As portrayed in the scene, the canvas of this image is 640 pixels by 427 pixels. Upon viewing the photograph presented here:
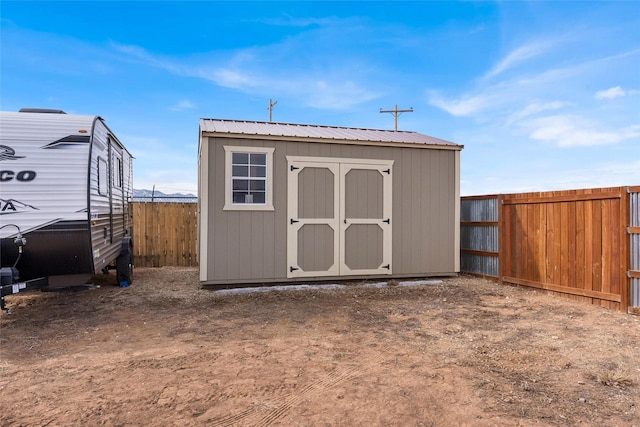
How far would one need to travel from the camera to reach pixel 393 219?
8.04 metres

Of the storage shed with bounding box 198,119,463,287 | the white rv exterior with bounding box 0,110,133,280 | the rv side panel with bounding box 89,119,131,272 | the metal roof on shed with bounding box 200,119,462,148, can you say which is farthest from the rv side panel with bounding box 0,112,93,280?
the metal roof on shed with bounding box 200,119,462,148

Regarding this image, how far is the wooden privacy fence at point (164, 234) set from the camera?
34.3 ft

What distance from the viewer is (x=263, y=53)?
1041 cm

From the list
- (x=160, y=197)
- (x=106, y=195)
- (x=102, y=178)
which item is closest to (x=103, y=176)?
(x=102, y=178)

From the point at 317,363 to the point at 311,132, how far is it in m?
5.67

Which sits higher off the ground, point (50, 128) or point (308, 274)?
point (50, 128)

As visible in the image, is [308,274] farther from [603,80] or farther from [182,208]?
[603,80]

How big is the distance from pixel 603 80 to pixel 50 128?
9.77 m

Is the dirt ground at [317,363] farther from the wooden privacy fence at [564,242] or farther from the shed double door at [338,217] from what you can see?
the shed double door at [338,217]

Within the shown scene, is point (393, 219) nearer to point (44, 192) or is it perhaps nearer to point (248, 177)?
point (248, 177)

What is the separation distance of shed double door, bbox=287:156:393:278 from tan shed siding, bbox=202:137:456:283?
0.17 metres

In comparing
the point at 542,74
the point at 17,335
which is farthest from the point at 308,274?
the point at 542,74

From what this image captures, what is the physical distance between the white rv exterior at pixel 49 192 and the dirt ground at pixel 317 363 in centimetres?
91

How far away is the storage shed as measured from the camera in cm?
715
